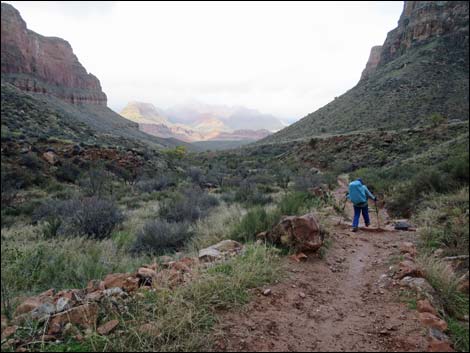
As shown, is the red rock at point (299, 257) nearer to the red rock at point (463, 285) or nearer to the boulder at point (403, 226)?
the red rock at point (463, 285)

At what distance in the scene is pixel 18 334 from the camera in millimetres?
2510

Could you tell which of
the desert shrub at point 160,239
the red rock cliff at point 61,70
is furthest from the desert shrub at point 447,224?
the red rock cliff at point 61,70

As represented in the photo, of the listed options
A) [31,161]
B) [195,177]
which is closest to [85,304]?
[31,161]

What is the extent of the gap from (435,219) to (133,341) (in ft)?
19.2

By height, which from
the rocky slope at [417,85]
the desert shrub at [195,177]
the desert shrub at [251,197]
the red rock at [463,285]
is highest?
the rocky slope at [417,85]

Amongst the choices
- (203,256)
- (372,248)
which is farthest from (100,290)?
(372,248)

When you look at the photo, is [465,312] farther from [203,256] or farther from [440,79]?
[440,79]

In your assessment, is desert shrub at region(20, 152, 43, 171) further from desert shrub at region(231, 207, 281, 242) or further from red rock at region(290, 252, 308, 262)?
red rock at region(290, 252, 308, 262)

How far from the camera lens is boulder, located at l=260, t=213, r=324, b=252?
4906 millimetres

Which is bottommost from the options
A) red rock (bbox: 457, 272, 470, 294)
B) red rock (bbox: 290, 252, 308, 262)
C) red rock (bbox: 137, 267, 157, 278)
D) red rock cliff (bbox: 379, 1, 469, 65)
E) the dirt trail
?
the dirt trail

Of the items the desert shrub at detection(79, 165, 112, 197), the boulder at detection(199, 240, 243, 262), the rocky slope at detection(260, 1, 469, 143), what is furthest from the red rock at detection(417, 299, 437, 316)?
the rocky slope at detection(260, 1, 469, 143)

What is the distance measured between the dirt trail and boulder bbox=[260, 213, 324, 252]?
0.23 meters

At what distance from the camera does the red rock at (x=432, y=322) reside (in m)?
2.89

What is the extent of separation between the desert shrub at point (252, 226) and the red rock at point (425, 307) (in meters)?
2.70
